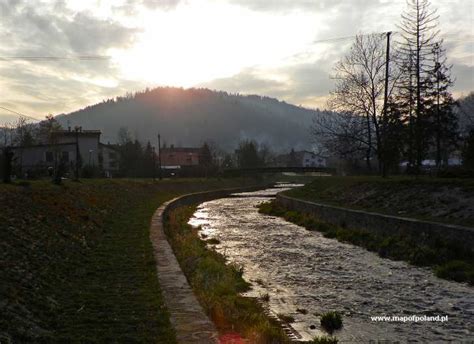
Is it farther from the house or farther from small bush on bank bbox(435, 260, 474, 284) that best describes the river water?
the house

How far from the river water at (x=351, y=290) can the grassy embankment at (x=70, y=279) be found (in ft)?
9.01


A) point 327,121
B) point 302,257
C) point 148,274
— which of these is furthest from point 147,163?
point 148,274

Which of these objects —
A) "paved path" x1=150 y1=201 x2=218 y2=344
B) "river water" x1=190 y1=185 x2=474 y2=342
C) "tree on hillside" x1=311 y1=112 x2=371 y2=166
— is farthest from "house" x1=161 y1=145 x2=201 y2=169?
"paved path" x1=150 y1=201 x2=218 y2=344

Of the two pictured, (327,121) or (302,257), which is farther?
(327,121)

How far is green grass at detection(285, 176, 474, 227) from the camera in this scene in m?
17.5

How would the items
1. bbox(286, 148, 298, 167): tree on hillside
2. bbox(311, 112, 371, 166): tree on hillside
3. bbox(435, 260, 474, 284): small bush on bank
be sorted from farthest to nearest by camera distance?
bbox(286, 148, 298, 167): tree on hillside, bbox(311, 112, 371, 166): tree on hillside, bbox(435, 260, 474, 284): small bush on bank

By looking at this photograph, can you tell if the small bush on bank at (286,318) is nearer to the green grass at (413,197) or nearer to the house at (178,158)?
the green grass at (413,197)

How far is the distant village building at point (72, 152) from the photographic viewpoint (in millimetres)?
71606

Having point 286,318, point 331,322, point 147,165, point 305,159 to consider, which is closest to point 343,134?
point 286,318

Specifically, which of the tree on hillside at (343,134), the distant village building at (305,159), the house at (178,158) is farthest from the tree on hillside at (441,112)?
the distant village building at (305,159)

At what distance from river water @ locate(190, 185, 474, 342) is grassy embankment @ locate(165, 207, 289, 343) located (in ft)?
1.72

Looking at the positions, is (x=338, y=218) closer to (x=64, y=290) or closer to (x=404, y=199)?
(x=404, y=199)

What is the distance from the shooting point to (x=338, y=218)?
2350cm

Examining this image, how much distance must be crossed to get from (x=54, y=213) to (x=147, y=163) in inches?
2999
